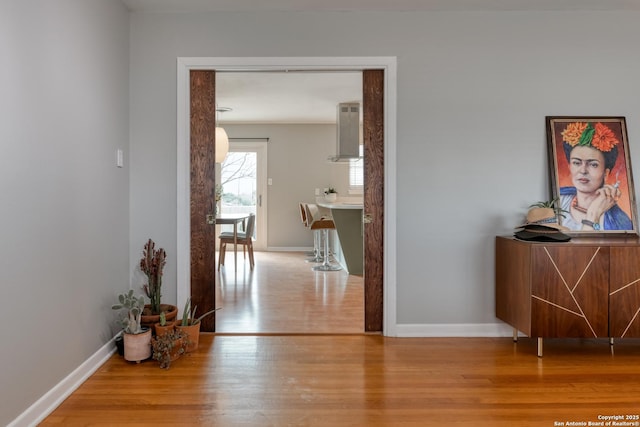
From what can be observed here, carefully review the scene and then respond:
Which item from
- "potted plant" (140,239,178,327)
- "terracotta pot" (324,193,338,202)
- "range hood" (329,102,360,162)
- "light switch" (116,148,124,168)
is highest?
"range hood" (329,102,360,162)

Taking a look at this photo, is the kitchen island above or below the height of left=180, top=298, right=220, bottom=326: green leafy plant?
above

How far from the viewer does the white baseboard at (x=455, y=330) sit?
3.05 m

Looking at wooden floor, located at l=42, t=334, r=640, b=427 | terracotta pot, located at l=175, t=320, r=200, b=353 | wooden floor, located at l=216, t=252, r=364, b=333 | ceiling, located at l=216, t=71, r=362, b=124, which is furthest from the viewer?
ceiling, located at l=216, t=71, r=362, b=124

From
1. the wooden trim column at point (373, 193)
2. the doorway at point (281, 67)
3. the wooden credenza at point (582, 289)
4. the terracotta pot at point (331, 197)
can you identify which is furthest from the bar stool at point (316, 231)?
the wooden credenza at point (582, 289)

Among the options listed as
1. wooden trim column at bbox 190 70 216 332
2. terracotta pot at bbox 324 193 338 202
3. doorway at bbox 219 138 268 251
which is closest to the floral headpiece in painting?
wooden trim column at bbox 190 70 216 332

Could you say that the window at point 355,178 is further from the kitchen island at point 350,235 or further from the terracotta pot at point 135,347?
the terracotta pot at point 135,347

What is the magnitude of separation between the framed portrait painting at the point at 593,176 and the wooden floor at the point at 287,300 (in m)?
1.79

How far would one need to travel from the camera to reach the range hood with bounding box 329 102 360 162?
6422 millimetres

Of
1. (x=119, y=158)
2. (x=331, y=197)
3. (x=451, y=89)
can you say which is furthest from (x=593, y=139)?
(x=331, y=197)

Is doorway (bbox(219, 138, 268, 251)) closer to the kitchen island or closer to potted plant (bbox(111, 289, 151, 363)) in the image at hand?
the kitchen island

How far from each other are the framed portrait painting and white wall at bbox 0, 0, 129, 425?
3048 millimetres

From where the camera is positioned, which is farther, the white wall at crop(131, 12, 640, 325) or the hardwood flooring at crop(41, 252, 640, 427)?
the white wall at crop(131, 12, 640, 325)

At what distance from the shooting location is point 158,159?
3.02m

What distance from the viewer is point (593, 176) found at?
117 inches
